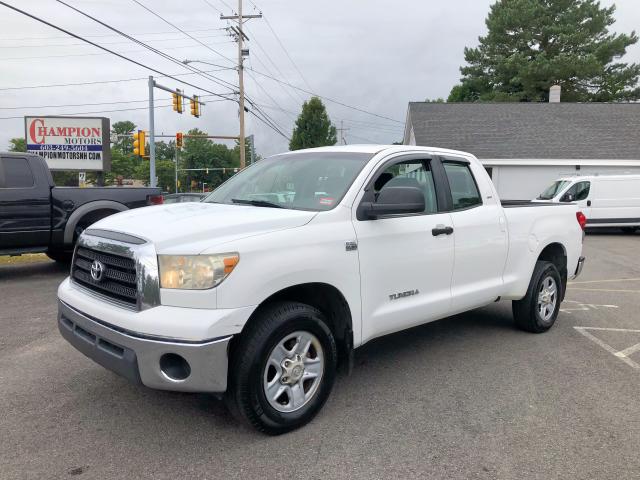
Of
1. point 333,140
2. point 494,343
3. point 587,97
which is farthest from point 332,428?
point 333,140

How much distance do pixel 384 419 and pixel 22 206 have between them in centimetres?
714

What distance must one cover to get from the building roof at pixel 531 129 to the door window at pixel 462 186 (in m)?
22.2

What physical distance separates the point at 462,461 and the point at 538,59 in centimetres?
4280

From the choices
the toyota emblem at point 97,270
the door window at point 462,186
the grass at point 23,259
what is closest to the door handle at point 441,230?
the door window at point 462,186

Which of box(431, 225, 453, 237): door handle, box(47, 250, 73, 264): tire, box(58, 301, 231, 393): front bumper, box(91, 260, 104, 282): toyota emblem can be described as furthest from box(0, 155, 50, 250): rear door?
box(431, 225, 453, 237): door handle

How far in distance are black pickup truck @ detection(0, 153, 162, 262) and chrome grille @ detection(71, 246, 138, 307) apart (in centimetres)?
546

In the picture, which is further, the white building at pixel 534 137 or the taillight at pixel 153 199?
the white building at pixel 534 137

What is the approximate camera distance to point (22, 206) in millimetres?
8320

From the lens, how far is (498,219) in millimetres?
5031

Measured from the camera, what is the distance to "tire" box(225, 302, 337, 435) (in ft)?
10.2

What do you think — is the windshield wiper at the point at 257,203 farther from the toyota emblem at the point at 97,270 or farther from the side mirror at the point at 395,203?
the toyota emblem at the point at 97,270

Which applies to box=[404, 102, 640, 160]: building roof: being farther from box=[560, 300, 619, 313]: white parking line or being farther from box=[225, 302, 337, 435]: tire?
box=[225, 302, 337, 435]: tire

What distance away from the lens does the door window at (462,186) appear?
4.73 metres

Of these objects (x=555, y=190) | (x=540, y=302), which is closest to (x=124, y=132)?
(x=555, y=190)
